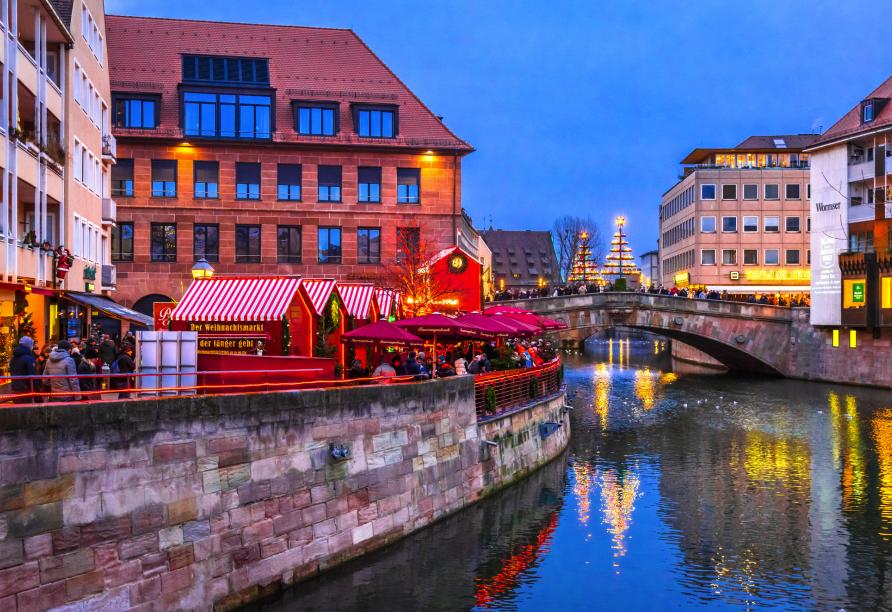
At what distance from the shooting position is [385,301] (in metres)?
36.3

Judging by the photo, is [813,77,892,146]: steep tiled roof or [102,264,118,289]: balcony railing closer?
[102,264,118,289]: balcony railing

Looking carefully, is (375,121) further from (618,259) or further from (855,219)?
(618,259)

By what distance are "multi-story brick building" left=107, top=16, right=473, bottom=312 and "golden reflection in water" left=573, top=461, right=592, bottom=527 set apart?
→ 2407cm

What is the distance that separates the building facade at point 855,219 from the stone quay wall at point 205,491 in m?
40.2

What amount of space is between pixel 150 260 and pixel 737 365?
139 ft

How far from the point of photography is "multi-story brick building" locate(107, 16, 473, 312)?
2036 inches

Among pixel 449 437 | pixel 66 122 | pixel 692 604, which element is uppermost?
pixel 66 122

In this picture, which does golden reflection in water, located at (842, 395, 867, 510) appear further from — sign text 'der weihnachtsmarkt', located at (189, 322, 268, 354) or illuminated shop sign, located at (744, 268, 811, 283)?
illuminated shop sign, located at (744, 268, 811, 283)

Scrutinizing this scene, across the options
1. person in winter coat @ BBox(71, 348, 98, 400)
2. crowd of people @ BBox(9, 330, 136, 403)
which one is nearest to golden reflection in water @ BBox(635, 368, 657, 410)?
person in winter coat @ BBox(71, 348, 98, 400)

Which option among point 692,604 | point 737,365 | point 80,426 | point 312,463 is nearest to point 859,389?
point 737,365

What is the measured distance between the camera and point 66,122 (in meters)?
32.4

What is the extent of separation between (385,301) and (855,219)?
3261 centimetres

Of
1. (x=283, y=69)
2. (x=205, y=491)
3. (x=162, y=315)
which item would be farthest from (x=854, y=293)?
(x=205, y=491)

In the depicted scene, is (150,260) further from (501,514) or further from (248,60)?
(501,514)
